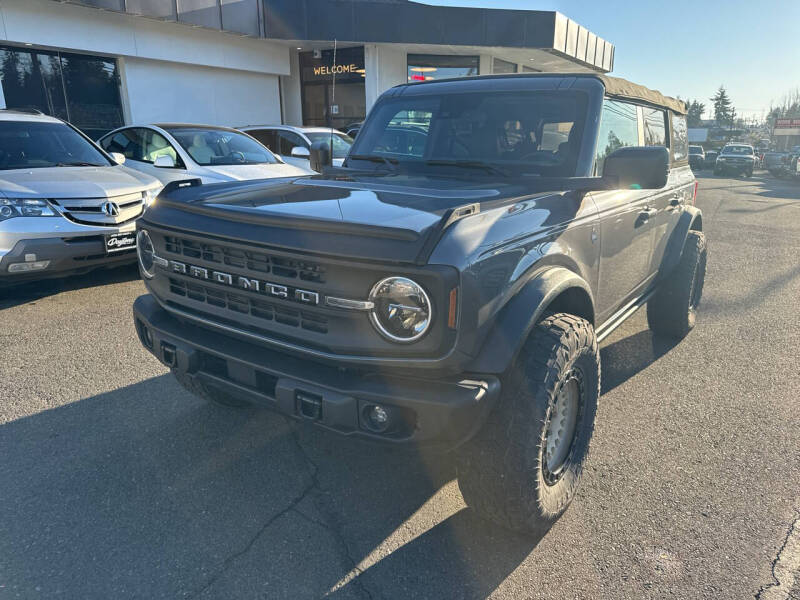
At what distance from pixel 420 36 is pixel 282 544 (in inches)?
677

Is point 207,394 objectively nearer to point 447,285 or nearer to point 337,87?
point 447,285

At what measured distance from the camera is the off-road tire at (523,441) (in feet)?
7.23

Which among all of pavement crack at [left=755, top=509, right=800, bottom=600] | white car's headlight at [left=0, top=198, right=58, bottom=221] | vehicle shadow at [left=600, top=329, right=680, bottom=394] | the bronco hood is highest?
the bronco hood

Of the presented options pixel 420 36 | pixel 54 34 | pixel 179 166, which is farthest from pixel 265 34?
pixel 179 166

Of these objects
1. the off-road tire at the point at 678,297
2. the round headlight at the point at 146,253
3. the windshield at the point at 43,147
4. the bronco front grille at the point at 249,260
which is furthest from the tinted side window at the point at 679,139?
the windshield at the point at 43,147

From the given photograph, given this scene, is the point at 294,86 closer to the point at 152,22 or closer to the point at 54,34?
the point at 152,22

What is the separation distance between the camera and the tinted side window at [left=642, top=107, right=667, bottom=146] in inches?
158

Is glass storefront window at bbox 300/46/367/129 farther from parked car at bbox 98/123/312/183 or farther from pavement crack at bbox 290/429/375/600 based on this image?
pavement crack at bbox 290/429/375/600

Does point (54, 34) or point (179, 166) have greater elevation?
point (54, 34)

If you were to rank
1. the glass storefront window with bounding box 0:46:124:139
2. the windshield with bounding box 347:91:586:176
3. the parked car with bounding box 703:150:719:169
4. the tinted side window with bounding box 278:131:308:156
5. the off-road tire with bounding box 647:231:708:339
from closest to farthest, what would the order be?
the windshield with bounding box 347:91:586:176 < the off-road tire with bounding box 647:231:708:339 < the tinted side window with bounding box 278:131:308:156 < the glass storefront window with bounding box 0:46:124:139 < the parked car with bounding box 703:150:719:169

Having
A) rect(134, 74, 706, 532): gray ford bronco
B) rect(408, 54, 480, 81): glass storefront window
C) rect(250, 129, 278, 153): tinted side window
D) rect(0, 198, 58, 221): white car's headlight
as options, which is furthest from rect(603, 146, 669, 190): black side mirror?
rect(408, 54, 480, 81): glass storefront window

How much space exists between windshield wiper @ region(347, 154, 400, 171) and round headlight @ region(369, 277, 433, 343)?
1.67m

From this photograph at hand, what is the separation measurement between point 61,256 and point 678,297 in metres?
5.34

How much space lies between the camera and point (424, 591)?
2199mm
